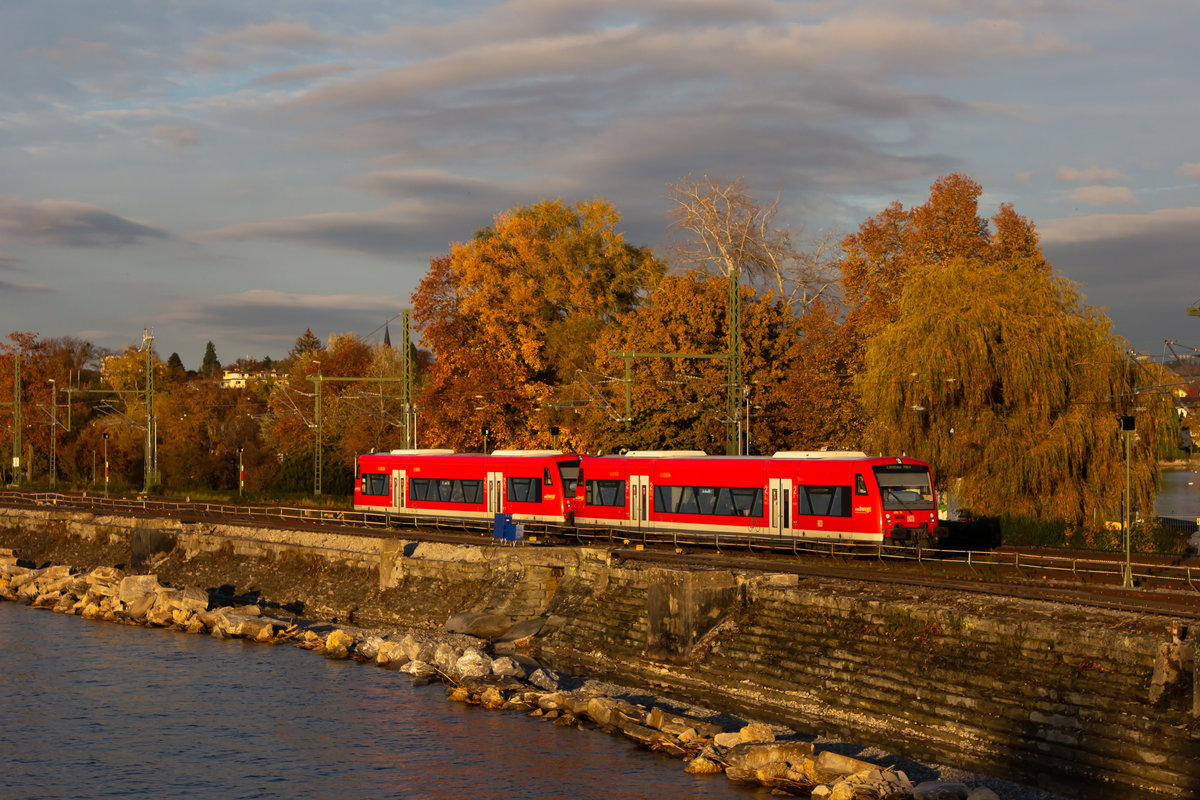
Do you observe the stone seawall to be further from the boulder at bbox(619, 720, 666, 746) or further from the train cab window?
the train cab window

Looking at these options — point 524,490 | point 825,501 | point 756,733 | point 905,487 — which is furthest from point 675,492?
point 756,733

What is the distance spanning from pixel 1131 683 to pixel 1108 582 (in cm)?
1021

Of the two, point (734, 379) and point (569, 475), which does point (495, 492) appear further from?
point (734, 379)

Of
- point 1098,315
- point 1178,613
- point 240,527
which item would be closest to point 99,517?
point 240,527

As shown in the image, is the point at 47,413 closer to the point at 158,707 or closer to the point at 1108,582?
the point at 158,707

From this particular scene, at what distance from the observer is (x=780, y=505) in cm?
3741

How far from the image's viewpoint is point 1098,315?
141 feet

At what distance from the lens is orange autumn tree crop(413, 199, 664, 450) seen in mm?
63875

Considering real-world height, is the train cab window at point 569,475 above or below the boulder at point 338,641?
above

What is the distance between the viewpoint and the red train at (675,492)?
35.1 m

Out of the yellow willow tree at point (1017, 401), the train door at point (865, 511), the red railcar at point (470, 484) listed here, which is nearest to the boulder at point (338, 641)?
the red railcar at point (470, 484)

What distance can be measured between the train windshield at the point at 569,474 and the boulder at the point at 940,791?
87.3ft

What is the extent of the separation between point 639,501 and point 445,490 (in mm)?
10998

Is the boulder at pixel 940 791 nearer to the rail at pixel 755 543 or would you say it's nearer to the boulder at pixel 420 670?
the rail at pixel 755 543
